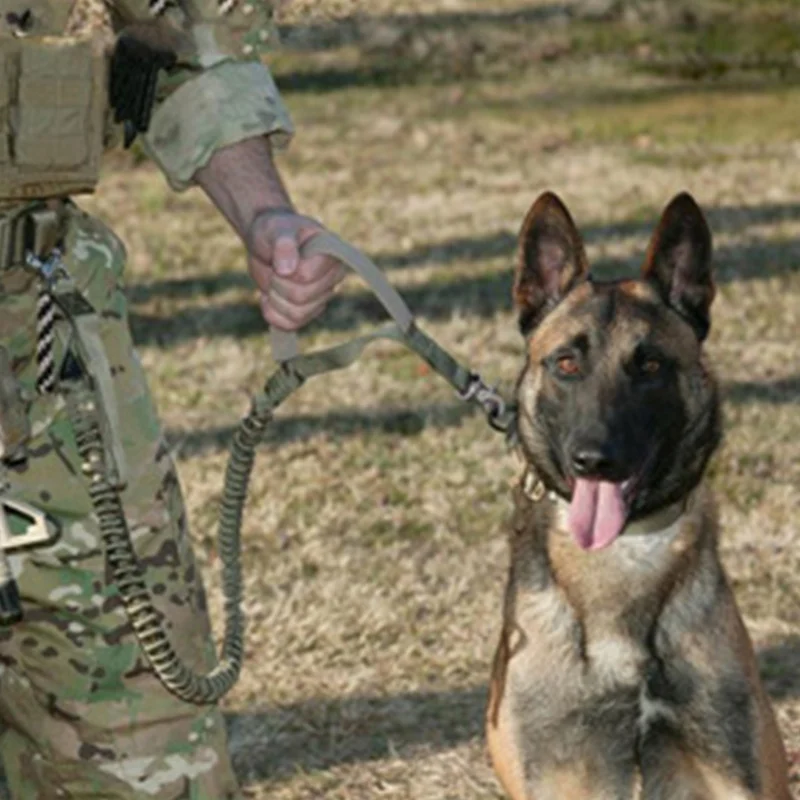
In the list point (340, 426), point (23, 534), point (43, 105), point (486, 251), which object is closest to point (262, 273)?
point (43, 105)

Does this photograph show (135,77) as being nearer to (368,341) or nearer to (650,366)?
(368,341)

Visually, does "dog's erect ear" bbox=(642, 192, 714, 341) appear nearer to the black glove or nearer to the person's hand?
the person's hand

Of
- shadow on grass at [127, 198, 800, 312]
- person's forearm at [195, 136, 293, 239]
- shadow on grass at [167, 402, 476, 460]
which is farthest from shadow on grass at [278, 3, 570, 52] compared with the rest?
person's forearm at [195, 136, 293, 239]

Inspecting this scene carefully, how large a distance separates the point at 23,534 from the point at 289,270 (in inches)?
25.2

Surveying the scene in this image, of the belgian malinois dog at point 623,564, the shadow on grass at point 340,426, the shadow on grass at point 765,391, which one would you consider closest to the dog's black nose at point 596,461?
the belgian malinois dog at point 623,564

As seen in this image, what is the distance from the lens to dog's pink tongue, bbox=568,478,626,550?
4770 mm

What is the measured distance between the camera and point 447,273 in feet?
41.3

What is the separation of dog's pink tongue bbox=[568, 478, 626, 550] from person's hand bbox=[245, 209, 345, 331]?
1.04 metres

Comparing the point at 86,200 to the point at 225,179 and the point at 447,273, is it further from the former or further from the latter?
the point at 225,179

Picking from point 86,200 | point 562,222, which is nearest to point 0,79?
point 562,222

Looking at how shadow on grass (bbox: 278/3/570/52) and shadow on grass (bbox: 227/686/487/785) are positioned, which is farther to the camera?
shadow on grass (bbox: 278/3/570/52)

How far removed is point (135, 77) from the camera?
3980 millimetres

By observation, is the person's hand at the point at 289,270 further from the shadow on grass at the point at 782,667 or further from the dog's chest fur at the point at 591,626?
the shadow on grass at the point at 782,667

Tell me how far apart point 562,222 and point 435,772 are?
1933 mm
